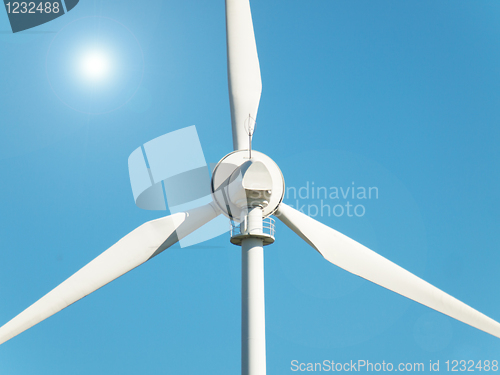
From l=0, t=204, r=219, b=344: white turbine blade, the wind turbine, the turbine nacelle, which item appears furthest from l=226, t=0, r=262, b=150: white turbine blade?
l=0, t=204, r=219, b=344: white turbine blade

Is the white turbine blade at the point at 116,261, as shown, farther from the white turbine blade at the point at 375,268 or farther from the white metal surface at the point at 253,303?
the white turbine blade at the point at 375,268

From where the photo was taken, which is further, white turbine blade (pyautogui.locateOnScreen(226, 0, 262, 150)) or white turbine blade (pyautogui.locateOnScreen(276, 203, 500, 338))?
white turbine blade (pyautogui.locateOnScreen(226, 0, 262, 150))

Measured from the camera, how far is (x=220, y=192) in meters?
20.5

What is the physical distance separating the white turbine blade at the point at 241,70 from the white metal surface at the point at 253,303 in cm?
379

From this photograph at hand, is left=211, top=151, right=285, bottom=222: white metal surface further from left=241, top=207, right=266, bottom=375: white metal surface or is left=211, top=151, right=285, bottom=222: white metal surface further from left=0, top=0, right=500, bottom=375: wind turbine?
left=241, top=207, right=266, bottom=375: white metal surface

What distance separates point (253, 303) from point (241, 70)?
948 centimetres

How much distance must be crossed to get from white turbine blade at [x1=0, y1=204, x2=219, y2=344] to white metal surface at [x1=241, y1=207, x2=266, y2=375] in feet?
5.99

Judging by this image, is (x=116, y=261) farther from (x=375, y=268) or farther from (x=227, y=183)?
(x=375, y=268)

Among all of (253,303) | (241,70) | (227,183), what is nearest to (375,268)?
(253,303)

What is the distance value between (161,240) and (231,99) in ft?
21.3

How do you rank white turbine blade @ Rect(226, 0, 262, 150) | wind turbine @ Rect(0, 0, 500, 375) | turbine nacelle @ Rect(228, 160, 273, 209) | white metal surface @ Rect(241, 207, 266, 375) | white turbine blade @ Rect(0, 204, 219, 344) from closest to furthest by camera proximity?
white turbine blade @ Rect(0, 204, 219, 344) < wind turbine @ Rect(0, 0, 500, 375) < white metal surface @ Rect(241, 207, 266, 375) < turbine nacelle @ Rect(228, 160, 273, 209) < white turbine blade @ Rect(226, 0, 262, 150)

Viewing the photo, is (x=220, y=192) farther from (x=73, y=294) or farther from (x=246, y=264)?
(x=73, y=294)

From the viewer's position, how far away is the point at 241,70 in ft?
72.2

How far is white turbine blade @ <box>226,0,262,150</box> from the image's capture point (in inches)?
855
